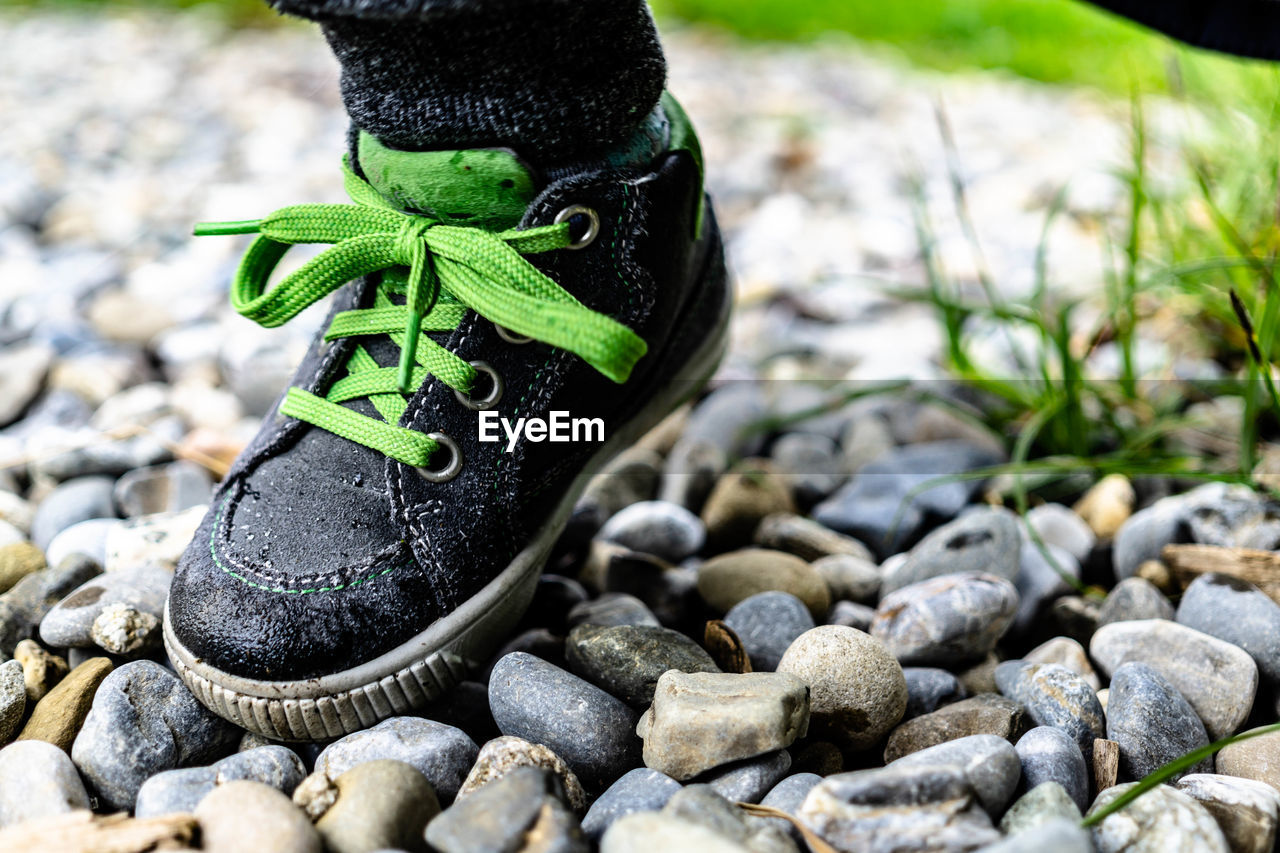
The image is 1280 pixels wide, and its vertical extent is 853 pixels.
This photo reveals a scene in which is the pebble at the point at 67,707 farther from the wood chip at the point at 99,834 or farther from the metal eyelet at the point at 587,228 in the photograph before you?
the metal eyelet at the point at 587,228

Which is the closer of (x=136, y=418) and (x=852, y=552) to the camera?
(x=852, y=552)

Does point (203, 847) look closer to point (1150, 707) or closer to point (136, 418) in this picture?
point (1150, 707)

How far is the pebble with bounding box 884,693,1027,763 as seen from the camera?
36.9 inches

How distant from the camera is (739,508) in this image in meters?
1.41

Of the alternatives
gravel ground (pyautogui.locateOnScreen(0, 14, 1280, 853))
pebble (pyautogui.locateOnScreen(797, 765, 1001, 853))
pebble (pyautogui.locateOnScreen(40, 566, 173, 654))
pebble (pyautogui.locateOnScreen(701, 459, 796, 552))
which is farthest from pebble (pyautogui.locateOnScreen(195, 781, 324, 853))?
pebble (pyautogui.locateOnScreen(701, 459, 796, 552))

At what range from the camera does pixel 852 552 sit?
4.42 feet

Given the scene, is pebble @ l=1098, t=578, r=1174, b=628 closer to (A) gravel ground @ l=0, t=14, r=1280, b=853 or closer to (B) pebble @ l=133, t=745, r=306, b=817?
(A) gravel ground @ l=0, t=14, r=1280, b=853

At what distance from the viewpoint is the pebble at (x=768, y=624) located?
1.07 m

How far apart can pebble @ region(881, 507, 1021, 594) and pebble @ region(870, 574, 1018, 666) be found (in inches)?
3.7

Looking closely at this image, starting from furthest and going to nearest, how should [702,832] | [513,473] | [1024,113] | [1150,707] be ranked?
1. [1024,113]
2. [513,473]
3. [1150,707]
4. [702,832]

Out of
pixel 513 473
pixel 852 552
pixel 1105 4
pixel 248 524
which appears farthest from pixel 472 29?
pixel 1105 4

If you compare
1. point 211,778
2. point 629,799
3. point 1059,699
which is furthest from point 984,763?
point 211,778

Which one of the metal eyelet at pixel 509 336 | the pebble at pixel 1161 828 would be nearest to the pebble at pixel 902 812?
the pebble at pixel 1161 828

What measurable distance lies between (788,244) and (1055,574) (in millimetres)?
1465
